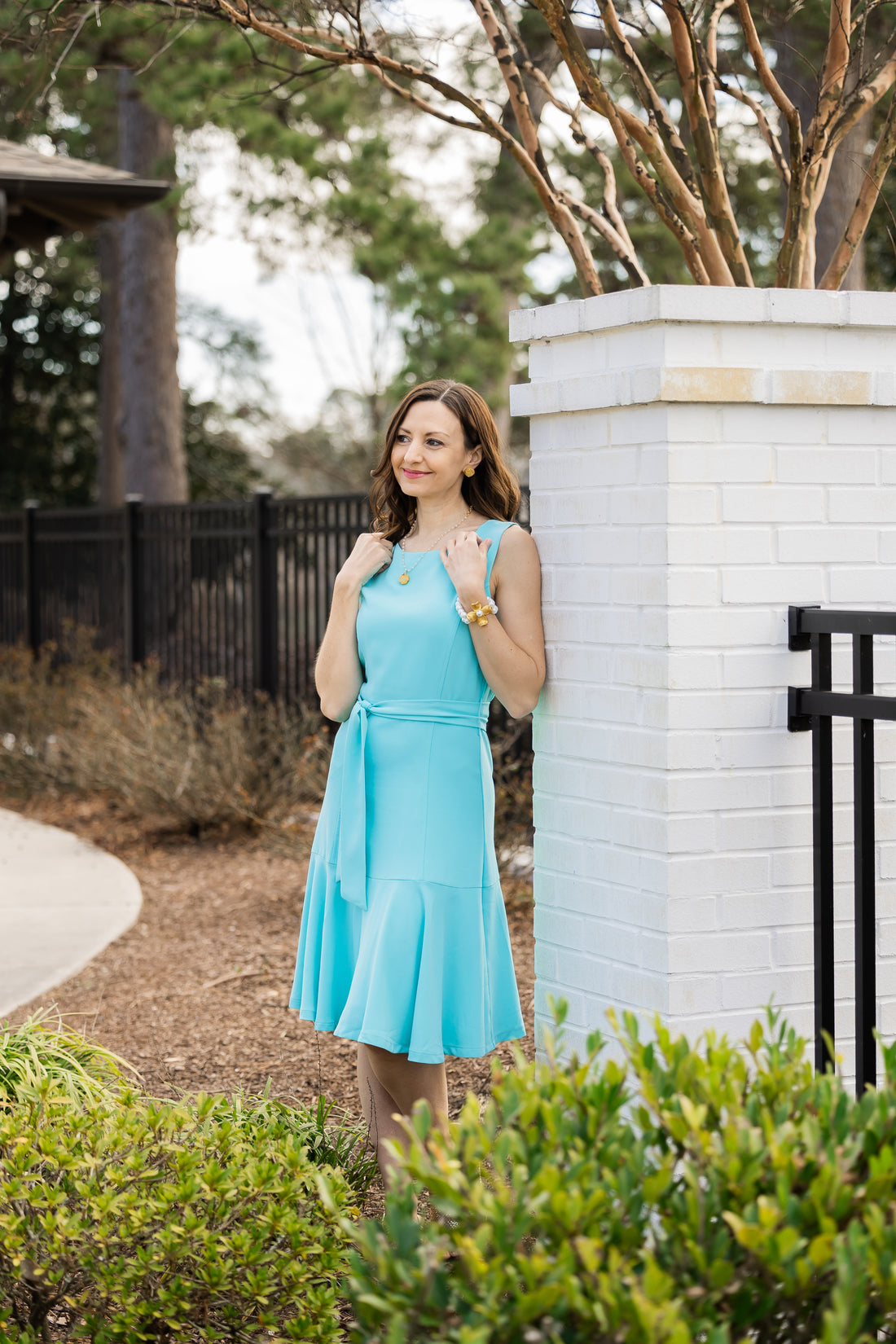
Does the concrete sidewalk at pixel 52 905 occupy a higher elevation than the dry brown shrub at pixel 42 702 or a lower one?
lower

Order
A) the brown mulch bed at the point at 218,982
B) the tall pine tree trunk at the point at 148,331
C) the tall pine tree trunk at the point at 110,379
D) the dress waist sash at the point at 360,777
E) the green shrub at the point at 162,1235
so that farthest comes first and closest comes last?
1. the tall pine tree trunk at the point at 110,379
2. the tall pine tree trunk at the point at 148,331
3. the brown mulch bed at the point at 218,982
4. the dress waist sash at the point at 360,777
5. the green shrub at the point at 162,1235

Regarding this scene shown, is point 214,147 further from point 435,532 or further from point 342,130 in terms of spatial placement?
point 435,532

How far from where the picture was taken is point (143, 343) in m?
14.2

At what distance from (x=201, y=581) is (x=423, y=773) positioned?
751 cm

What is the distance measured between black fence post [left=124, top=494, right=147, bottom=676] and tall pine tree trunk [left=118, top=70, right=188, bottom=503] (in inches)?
122

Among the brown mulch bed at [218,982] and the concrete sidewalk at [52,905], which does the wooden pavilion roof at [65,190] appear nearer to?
Answer: the concrete sidewalk at [52,905]

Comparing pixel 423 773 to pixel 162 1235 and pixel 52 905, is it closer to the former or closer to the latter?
pixel 162 1235

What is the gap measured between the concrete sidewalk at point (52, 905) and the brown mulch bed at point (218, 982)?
0.24 ft

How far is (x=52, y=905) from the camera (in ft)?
21.1

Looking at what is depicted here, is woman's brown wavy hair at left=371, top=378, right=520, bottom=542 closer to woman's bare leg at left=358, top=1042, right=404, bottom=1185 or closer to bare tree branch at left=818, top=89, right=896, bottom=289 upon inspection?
woman's bare leg at left=358, top=1042, right=404, bottom=1185

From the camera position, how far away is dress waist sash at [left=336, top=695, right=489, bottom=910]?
3.00m

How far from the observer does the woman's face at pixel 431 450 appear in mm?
3135

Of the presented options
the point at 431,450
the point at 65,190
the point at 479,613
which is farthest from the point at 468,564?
the point at 65,190

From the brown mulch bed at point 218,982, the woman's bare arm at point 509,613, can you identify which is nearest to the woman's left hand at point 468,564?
the woman's bare arm at point 509,613
